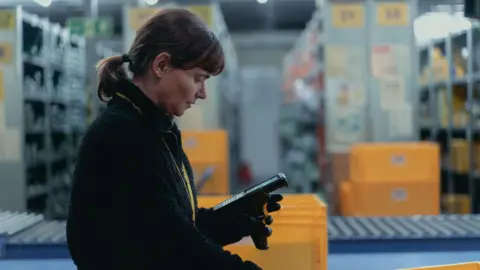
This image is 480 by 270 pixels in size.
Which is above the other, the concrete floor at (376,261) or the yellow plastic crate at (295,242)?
the yellow plastic crate at (295,242)

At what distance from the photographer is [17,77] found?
607 centimetres

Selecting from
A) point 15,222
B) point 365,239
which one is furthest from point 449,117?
point 15,222

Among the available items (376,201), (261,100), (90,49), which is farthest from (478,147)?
(261,100)

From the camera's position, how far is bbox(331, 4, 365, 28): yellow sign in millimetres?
5809

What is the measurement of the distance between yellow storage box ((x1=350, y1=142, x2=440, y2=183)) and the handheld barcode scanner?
295 cm

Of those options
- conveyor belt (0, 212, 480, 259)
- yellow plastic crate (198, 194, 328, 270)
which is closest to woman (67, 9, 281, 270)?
yellow plastic crate (198, 194, 328, 270)

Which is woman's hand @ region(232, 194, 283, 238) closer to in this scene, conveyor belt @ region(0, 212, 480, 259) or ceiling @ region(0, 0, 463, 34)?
conveyor belt @ region(0, 212, 480, 259)

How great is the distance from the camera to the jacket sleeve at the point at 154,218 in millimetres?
1354

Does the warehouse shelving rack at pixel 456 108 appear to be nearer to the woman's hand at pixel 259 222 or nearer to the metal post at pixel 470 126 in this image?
the metal post at pixel 470 126

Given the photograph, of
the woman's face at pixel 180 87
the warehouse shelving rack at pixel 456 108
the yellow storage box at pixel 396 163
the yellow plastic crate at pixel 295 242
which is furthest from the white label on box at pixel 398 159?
the woman's face at pixel 180 87

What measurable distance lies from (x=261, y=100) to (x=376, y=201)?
1128 cm

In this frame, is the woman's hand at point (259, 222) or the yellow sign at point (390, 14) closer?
the woman's hand at point (259, 222)

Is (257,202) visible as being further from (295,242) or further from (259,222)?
(295,242)

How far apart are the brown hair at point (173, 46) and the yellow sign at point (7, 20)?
5050mm
